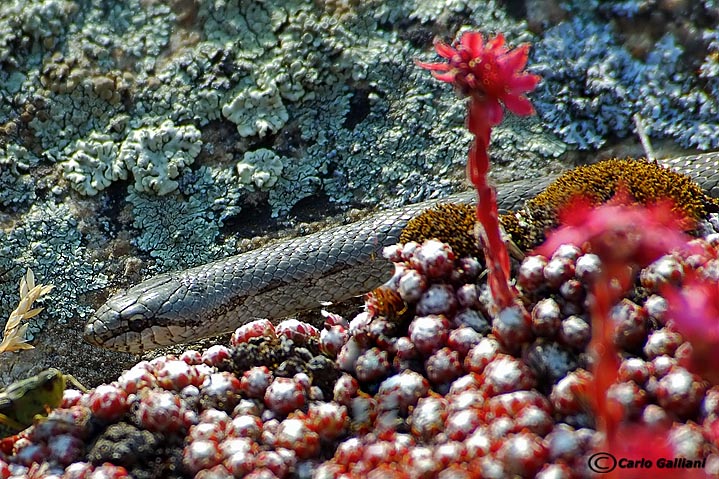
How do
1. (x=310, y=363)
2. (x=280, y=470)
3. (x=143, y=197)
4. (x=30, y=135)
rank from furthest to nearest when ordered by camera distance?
(x=30, y=135) → (x=143, y=197) → (x=310, y=363) → (x=280, y=470)

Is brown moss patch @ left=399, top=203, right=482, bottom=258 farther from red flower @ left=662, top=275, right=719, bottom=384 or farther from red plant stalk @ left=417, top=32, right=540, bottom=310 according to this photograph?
red flower @ left=662, top=275, right=719, bottom=384

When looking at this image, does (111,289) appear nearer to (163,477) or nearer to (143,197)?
(143,197)

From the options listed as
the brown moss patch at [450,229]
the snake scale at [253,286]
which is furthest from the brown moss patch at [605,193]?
the snake scale at [253,286]

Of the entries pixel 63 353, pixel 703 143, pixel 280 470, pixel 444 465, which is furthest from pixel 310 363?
pixel 703 143

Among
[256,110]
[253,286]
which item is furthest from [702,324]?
[256,110]

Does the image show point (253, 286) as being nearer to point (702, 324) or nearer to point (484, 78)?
point (484, 78)

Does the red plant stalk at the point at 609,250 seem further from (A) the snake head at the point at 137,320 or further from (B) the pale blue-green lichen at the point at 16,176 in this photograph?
(B) the pale blue-green lichen at the point at 16,176

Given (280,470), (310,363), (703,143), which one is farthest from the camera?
(703,143)
